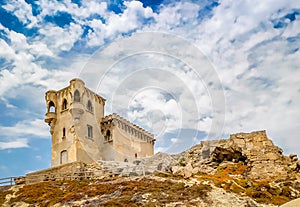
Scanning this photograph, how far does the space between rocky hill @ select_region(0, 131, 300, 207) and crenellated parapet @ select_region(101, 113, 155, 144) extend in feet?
72.6

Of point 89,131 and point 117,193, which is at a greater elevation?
point 89,131

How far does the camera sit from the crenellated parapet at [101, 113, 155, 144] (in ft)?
203

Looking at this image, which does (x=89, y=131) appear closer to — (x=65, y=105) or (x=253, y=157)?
(x=65, y=105)

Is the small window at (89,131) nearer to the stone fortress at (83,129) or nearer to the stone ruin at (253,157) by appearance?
the stone fortress at (83,129)

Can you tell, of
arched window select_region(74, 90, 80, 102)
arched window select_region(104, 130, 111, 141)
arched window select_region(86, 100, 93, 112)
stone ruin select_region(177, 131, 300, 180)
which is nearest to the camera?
stone ruin select_region(177, 131, 300, 180)

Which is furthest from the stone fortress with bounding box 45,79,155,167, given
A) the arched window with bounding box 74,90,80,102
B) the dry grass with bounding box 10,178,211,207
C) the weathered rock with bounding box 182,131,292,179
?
the weathered rock with bounding box 182,131,292,179

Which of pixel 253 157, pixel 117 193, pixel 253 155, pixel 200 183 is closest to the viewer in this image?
pixel 117 193

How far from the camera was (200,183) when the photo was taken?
88.2 ft

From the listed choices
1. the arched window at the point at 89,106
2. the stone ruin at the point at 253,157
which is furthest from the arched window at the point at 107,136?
the stone ruin at the point at 253,157

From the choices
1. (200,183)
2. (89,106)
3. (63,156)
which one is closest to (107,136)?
(89,106)

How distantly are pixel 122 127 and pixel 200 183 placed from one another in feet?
125

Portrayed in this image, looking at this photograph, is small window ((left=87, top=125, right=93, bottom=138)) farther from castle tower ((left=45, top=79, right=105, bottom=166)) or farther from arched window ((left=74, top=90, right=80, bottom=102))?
arched window ((left=74, top=90, right=80, bottom=102))

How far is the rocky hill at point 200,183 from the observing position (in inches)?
963

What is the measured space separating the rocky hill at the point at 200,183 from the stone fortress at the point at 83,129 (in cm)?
1478
